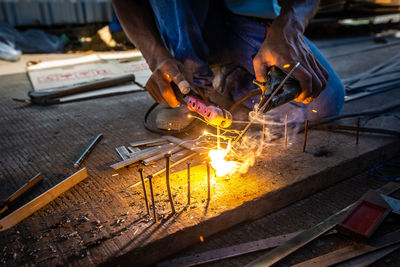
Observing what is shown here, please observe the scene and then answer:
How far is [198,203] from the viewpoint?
1627mm

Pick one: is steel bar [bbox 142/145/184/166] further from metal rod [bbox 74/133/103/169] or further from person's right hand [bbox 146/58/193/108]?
metal rod [bbox 74/133/103/169]

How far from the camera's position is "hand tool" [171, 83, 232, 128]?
1848 mm

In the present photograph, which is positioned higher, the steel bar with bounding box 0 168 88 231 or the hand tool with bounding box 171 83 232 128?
the hand tool with bounding box 171 83 232 128

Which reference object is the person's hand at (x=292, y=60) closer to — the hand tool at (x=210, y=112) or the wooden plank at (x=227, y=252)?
the hand tool at (x=210, y=112)

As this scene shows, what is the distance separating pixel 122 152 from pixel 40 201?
0.65m

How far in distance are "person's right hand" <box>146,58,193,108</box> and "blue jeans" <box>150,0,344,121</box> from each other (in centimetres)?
59

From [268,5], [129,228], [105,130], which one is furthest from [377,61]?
[129,228]

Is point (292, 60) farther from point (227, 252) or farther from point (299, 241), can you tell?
point (227, 252)

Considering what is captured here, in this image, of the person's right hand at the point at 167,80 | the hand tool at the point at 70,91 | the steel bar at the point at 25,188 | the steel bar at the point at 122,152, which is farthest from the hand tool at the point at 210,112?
the hand tool at the point at 70,91

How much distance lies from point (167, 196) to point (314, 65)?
1.19 m

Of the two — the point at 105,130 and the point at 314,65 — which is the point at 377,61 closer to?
the point at 314,65

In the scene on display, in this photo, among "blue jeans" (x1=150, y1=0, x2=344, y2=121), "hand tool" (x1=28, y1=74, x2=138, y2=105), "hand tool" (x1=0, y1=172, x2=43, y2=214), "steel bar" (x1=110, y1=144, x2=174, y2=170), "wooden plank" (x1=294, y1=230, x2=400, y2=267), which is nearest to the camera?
"wooden plank" (x1=294, y1=230, x2=400, y2=267)

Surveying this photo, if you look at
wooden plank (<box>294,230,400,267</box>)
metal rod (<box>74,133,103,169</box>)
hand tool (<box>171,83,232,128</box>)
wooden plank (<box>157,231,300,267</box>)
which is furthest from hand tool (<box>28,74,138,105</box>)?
wooden plank (<box>294,230,400,267</box>)

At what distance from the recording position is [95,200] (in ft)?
5.50
